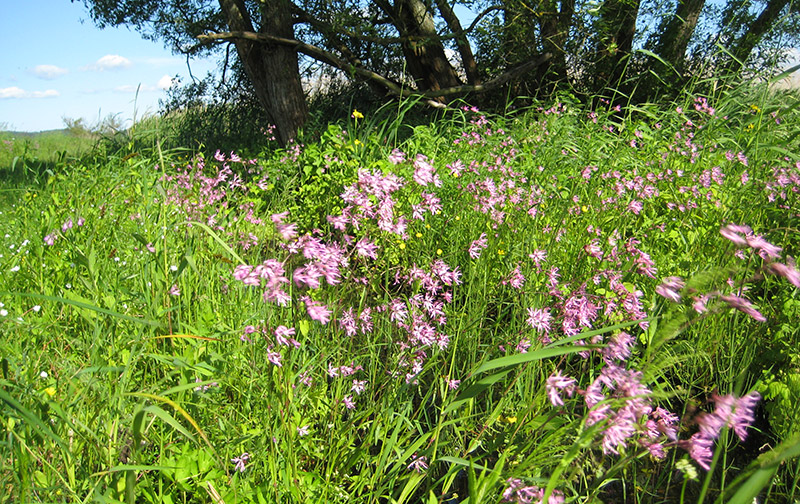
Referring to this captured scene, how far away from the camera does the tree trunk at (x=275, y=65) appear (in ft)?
20.6

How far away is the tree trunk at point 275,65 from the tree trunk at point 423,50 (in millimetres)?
1423

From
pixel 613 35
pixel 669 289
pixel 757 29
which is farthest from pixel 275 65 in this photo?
pixel 757 29

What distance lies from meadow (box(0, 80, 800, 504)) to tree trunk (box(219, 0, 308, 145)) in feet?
10.5

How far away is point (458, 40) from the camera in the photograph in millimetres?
6477

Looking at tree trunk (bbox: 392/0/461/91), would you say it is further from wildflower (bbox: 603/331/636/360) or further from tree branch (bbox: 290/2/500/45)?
wildflower (bbox: 603/331/636/360)

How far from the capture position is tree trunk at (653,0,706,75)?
21.7ft

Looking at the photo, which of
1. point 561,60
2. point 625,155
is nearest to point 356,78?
point 561,60

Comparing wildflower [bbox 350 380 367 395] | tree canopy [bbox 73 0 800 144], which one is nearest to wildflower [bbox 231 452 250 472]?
wildflower [bbox 350 380 367 395]

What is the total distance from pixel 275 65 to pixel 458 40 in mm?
2297

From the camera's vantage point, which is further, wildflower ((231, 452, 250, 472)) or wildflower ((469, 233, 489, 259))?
wildflower ((469, 233, 489, 259))

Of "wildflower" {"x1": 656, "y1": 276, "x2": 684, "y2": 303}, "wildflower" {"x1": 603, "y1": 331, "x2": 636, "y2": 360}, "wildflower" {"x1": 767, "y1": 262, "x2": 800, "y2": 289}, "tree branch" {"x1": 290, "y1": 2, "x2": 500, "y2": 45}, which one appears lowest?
"wildflower" {"x1": 603, "y1": 331, "x2": 636, "y2": 360}

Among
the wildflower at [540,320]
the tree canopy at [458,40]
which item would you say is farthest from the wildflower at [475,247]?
the tree canopy at [458,40]

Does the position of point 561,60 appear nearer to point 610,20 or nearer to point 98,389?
point 610,20

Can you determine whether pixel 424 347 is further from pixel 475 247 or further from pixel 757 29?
pixel 757 29
